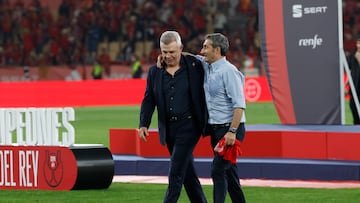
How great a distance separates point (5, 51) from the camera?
4203cm

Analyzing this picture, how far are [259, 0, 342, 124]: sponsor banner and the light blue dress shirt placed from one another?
313 inches

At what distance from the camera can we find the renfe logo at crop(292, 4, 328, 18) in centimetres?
1847

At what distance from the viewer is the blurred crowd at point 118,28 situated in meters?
43.2

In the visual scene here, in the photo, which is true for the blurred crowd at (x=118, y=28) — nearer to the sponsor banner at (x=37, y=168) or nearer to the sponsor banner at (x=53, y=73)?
the sponsor banner at (x=53, y=73)

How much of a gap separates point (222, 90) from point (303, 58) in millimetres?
8290

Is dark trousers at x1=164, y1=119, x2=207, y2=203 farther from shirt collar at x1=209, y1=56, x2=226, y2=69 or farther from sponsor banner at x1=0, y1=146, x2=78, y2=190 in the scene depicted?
sponsor banner at x1=0, y1=146, x2=78, y2=190

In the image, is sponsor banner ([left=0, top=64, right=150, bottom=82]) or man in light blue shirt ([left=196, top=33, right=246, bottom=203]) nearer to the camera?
man in light blue shirt ([left=196, top=33, right=246, bottom=203])

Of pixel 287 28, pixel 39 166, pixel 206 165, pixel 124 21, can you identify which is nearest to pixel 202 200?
Result: pixel 39 166

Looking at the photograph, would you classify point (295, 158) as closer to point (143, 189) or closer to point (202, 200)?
point (143, 189)

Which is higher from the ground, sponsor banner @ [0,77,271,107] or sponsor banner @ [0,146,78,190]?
sponsor banner @ [0,146,78,190]

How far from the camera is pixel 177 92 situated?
421 inches

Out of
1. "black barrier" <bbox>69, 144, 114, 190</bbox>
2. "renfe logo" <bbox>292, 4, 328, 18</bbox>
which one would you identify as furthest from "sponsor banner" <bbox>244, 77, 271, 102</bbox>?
"black barrier" <bbox>69, 144, 114, 190</bbox>

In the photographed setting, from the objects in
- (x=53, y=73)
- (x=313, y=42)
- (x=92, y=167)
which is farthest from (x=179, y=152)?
(x=53, y=73)

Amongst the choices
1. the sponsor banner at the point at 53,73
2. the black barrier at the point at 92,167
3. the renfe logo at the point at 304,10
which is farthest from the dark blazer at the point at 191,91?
the sponsor banner at the point at 53,73
